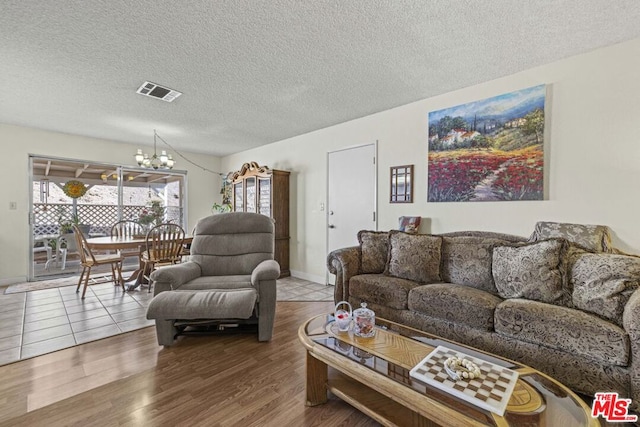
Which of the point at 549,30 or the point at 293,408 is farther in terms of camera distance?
the point at 549,30

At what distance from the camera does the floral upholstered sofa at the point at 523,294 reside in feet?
4.87

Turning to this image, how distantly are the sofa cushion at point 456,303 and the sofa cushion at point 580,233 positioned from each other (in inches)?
27.9

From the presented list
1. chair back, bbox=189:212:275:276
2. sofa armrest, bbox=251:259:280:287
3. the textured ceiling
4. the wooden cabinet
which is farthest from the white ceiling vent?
sofa armrest, bbox=251:259:280:287

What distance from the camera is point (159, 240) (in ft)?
11.5

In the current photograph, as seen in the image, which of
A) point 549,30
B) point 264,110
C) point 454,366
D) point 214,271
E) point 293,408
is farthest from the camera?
point 264,110

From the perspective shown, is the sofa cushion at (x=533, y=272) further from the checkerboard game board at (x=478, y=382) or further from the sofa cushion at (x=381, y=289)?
the checkerboard game board at (x=478, y=382)

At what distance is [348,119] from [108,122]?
3.39 meters

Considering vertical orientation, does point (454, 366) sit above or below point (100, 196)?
below

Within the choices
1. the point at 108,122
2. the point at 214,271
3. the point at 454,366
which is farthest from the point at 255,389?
the point at 108,122

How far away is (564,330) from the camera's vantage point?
1577 millimetres

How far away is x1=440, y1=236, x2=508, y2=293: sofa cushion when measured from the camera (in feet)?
7.48

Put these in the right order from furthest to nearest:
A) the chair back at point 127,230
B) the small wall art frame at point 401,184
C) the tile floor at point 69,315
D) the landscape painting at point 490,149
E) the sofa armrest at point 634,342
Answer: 1. the chair back at point 127,230
2. the small wall art frame at point 401,184
3. the landscape painting at point 490,149
4. the tile floor at point 69,315
5. the sofa armrest at point 634,342

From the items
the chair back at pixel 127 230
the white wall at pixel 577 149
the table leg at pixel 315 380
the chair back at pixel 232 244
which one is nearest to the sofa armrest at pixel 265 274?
the chair back at pixel 232 244

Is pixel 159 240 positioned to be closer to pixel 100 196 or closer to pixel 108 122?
pixel 108 122
